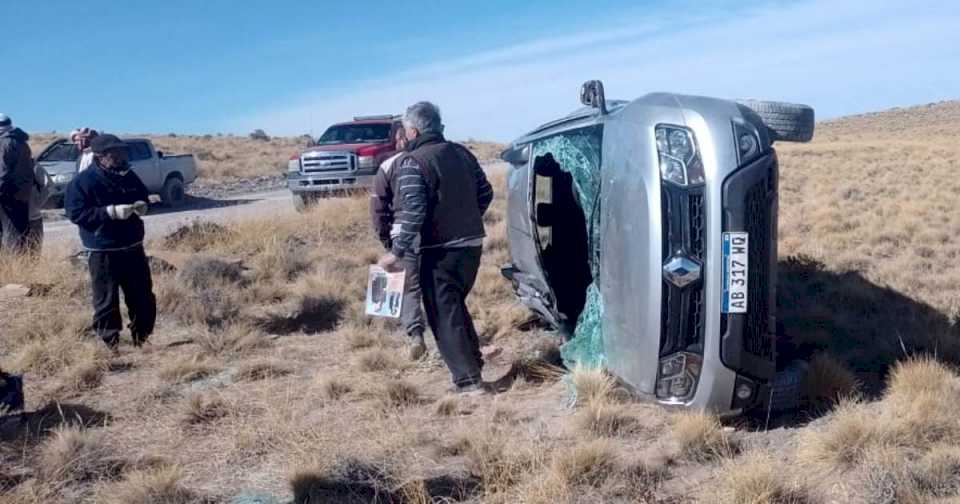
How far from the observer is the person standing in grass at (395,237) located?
6.52 metres

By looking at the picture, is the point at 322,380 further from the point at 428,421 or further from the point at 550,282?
the point at 550,282

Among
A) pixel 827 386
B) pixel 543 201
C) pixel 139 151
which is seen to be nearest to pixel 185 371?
pixel 543 201

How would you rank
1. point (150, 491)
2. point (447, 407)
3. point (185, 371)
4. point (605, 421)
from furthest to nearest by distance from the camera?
point (185, 371) < point (447, 407) < point (605, 421) < point (150, 491)

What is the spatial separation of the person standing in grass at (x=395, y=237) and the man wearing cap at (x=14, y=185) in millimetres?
5305

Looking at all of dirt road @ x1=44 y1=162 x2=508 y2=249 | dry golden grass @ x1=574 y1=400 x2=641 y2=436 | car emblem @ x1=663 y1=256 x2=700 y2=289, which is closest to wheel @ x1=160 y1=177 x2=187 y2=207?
dirt road @ x1=44 y1=162 x2=508 y2=249

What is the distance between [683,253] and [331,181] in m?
15.0

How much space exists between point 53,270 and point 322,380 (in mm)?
4673

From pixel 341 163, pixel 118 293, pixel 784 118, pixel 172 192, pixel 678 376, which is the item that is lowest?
pixel 678 376

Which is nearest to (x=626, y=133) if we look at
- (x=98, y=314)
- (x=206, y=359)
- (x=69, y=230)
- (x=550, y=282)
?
(x=550, y=282)

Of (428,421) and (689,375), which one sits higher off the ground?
(689,375)

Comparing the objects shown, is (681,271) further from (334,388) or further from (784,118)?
(334,388)

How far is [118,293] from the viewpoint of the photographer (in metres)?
7.60

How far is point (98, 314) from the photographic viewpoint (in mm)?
7531

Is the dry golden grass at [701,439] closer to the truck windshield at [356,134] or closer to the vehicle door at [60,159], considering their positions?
the truck windshield at [356,134]
